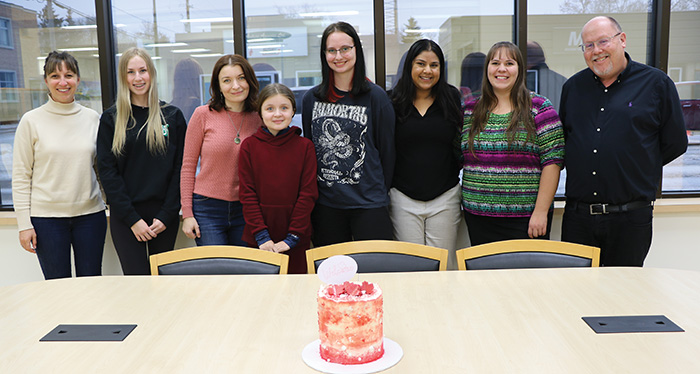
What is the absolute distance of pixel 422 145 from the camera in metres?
2.99

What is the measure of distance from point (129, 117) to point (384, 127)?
1390mm

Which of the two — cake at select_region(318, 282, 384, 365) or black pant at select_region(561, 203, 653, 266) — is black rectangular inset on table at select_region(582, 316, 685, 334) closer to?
cake at select_region(318, 282, 384, 365)

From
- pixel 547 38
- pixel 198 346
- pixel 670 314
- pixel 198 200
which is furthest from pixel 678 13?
pixel 198 346

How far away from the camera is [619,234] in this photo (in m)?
2.76

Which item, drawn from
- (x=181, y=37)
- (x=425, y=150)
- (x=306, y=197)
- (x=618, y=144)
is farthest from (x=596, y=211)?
(x=181, y=37)

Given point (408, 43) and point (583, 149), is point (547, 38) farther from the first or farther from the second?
point (583, 149)

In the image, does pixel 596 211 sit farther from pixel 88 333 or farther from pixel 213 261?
A: pixel 88 333

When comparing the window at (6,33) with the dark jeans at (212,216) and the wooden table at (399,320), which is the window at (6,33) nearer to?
the dark jeans at (212,216)

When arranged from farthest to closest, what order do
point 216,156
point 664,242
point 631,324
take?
point 664,242
point 216,156
point 631,324

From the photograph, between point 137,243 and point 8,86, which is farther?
point 8,86

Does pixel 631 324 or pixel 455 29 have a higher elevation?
pixel 455 29

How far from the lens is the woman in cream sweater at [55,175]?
2.97 meters

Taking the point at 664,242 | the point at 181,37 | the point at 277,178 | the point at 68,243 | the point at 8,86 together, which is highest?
the point at 181,37

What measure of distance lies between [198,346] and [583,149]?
216 centimetres
